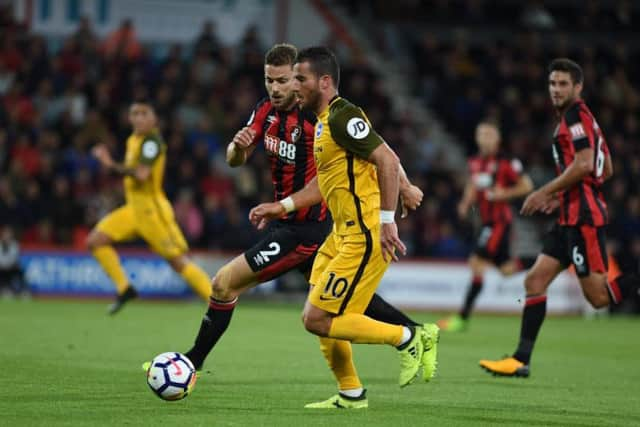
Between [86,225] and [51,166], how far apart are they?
4.12 ft

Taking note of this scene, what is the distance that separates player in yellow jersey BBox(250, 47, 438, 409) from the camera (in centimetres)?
727

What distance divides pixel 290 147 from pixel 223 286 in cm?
117

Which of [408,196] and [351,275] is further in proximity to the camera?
[408,196]

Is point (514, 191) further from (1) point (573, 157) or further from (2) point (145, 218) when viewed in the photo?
(1) point (573, 157)

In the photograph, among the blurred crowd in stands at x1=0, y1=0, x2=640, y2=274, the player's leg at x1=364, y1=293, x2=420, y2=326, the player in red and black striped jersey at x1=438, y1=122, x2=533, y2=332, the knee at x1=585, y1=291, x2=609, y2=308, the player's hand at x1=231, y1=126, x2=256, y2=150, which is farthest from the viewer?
the blurred crowd in stands at x1=0, y1=0, x2=640, y2=274

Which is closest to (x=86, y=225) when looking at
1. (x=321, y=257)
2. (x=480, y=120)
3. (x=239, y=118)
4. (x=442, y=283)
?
(x=239, y=118)

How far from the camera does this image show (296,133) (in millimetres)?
8961

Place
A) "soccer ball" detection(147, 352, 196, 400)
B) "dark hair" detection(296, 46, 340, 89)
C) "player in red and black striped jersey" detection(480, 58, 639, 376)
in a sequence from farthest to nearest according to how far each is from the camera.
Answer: "player in red and black striped jersey" detection(480, 58, 639, 376)
"soccer ball" detection(147, 352, 196, 400)
"dark hair" detection(296, 46, 340, 89)

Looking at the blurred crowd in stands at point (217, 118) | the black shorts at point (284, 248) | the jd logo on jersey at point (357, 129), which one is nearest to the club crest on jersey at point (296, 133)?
the black shorts at point (284, 248)

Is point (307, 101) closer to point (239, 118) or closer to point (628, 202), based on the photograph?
point (239, 118)

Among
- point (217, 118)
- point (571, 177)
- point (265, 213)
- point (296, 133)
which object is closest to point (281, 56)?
point (296, 133)

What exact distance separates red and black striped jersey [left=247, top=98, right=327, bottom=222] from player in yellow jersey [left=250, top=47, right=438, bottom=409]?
1.35m

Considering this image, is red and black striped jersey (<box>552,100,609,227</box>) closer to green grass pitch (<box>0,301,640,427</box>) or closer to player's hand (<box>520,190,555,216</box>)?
player's hand (<box>520,190,555,216</box>)

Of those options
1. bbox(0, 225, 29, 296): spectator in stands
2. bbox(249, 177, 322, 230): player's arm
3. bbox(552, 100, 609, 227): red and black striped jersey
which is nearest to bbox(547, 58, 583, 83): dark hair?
bbox(552, 100, 609, 227): red and black striped jersey
